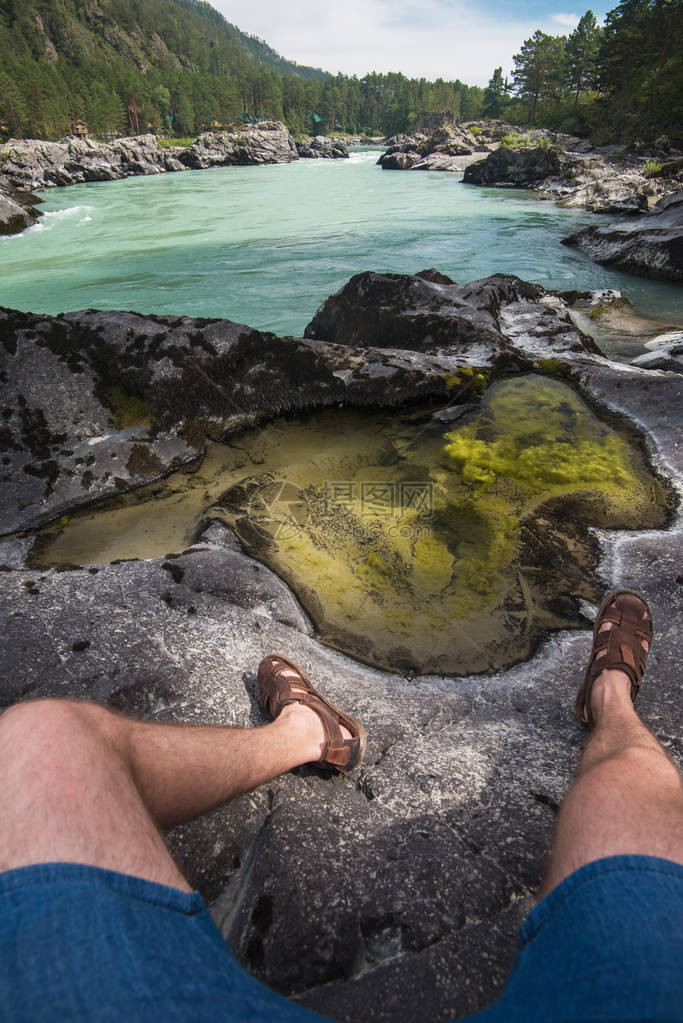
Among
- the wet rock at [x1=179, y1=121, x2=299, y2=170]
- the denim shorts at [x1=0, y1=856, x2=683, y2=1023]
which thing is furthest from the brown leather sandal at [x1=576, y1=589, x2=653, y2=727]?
the wet rock at [x1=179, y1=121, x2=299, y2=170]

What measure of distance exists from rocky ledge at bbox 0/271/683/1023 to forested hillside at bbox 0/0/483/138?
69.3m

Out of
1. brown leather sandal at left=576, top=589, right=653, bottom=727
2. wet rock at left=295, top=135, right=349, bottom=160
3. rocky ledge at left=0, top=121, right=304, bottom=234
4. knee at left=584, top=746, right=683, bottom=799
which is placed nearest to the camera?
knee at left=584, top=746, right=683, bottom=799

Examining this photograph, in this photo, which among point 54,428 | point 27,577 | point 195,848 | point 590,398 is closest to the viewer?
point 195,848

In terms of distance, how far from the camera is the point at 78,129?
60.9 m

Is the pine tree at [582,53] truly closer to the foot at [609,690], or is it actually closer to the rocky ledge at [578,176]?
the rocky ledge at [578,176]

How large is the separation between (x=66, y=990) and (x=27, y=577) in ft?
9.33

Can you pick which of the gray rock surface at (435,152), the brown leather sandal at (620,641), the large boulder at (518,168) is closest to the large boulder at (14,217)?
the brown leather sandal at (620,641)

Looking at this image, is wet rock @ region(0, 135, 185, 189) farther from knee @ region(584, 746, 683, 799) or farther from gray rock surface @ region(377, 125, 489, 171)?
knee @ region(584, 746, 683, 799)

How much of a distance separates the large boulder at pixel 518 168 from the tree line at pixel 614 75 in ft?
23.7

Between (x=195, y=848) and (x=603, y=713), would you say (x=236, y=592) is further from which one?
(x=603, y=713)

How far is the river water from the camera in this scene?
12688 millimetres

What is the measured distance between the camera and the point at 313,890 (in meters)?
1.74

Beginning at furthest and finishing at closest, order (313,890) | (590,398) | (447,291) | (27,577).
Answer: (447,291) < (590,398) < (27,577) < (313,890)

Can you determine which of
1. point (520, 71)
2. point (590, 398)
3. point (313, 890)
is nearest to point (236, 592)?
point (313, 890)
